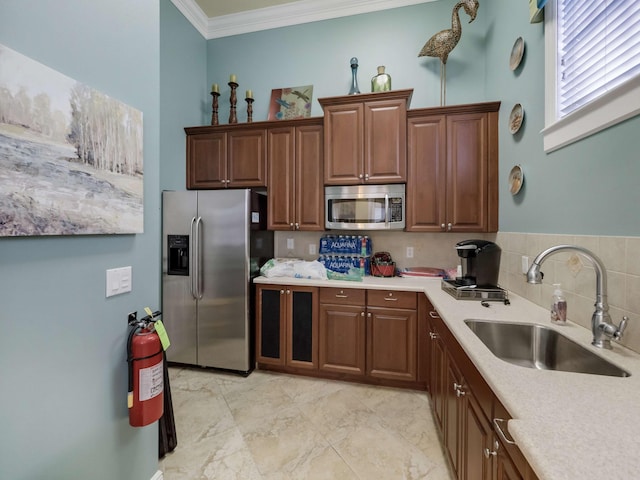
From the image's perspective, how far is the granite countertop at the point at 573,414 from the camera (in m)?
0.55

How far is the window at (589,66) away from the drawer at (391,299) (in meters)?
1.37

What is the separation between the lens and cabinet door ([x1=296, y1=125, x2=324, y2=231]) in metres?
2.77

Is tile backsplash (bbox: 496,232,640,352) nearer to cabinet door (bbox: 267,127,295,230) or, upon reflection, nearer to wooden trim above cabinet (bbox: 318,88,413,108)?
wooden trim above cabinet (bbox: 318,88,413,108)

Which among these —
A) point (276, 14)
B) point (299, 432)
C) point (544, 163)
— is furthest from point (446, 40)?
point (299, 432)

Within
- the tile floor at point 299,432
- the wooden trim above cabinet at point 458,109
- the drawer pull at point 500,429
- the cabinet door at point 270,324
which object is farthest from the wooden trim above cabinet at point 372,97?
the tile floor at point 299,432

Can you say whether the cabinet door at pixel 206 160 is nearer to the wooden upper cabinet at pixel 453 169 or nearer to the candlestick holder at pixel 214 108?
the candlestick holder at pixel 214 108

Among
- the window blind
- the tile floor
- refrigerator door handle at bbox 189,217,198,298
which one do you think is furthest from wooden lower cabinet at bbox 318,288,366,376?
the window blind

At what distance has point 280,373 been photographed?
2.67 meters

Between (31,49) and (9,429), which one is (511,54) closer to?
(31,49)

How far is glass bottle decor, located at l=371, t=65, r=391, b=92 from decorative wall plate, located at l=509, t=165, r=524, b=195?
4.43 feet

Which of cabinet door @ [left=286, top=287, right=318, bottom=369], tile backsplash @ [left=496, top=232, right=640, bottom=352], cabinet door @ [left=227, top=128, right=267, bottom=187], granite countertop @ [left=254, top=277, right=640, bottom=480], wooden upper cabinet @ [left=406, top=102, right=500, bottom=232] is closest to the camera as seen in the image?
granite countertop @ [left=254, top=277, right=640, bottom=480]

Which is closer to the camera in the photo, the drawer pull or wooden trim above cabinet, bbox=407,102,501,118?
the drawer pull

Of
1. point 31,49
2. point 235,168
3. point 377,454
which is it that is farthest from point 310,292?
point 31,49

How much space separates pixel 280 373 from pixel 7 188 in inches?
94.1
